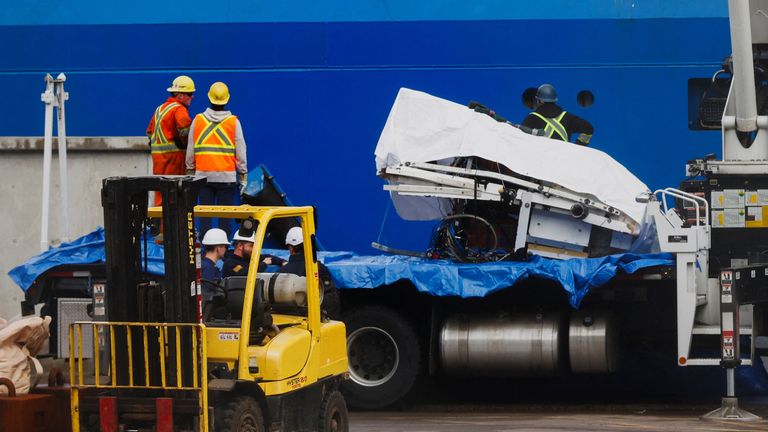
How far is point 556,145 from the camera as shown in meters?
12.7

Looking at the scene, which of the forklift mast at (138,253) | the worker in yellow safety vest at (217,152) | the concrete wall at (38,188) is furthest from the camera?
the concrete wall at (38,188)

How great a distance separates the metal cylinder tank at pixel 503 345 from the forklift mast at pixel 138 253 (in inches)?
178

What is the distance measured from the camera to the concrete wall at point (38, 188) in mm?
14188

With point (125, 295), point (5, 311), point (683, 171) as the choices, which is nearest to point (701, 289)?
point (683, 171)

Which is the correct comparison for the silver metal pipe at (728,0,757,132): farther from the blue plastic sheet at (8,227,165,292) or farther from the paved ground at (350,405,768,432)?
the blue plastic sheet at (8,227,165,292)

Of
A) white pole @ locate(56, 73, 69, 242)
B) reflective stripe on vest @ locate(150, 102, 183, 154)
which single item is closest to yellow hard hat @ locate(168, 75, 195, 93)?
reflective stripe on vest @ locate(150, 102, 183, 154)

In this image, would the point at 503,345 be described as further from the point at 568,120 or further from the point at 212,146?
the point at 212,146

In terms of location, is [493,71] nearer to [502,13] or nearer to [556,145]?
[502,13]

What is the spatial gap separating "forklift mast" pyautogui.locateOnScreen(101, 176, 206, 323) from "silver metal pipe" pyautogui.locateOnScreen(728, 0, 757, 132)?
5.88 m

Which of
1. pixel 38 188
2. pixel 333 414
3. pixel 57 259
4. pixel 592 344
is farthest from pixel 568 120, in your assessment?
pixel 38 188

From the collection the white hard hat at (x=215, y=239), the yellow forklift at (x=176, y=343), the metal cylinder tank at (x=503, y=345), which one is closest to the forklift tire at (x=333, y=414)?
the yellow forklift at (x=176, y=343)

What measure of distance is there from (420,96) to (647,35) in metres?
2.92

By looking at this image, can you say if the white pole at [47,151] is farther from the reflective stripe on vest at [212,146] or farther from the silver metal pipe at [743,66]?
the silver metal pipe at [743,66]

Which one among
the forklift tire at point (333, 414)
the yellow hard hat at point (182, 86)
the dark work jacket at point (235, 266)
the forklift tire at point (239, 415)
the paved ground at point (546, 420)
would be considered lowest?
the paved ground at point (546, 420)
